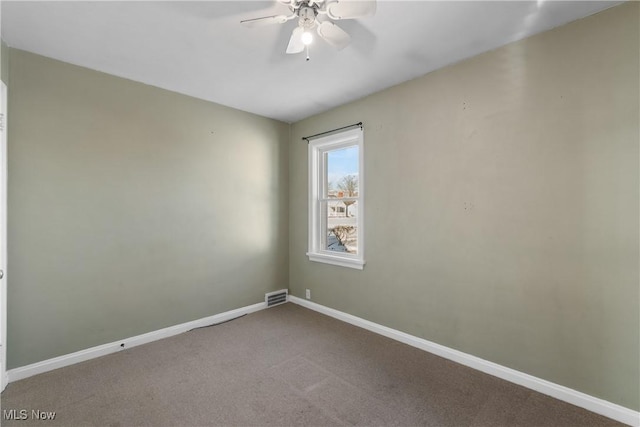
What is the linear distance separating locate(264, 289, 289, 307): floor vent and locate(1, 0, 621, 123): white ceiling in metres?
2.60

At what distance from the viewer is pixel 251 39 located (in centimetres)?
229

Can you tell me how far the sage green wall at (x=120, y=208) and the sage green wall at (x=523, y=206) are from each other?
5.60ft

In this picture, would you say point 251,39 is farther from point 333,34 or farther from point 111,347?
point 111,347

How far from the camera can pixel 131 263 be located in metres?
2.99

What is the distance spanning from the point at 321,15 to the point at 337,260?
2.56 meters

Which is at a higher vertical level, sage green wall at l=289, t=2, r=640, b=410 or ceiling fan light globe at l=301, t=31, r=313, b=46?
ceiling fan light globe at l=301, t=31, r=313, b=46

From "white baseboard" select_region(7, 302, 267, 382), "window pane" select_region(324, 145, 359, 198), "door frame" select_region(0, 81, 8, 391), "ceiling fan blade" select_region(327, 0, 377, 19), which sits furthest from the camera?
"window pane" select_region(324, 145, 359, 198)

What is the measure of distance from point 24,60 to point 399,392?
12.8 feet

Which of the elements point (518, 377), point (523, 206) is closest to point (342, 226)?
point (523, 206)

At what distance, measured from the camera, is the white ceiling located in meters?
1.96

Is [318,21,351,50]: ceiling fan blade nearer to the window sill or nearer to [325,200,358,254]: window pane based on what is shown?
[325,200,358,254]: window pane

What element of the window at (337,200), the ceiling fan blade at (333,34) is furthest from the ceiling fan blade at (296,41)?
the window at (337,200)

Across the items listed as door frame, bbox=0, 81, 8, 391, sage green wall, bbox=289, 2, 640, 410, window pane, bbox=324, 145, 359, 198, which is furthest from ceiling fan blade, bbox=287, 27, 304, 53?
door frame, bbox=0, 81, 8, 391

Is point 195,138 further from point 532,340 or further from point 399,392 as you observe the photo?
point 532,340
